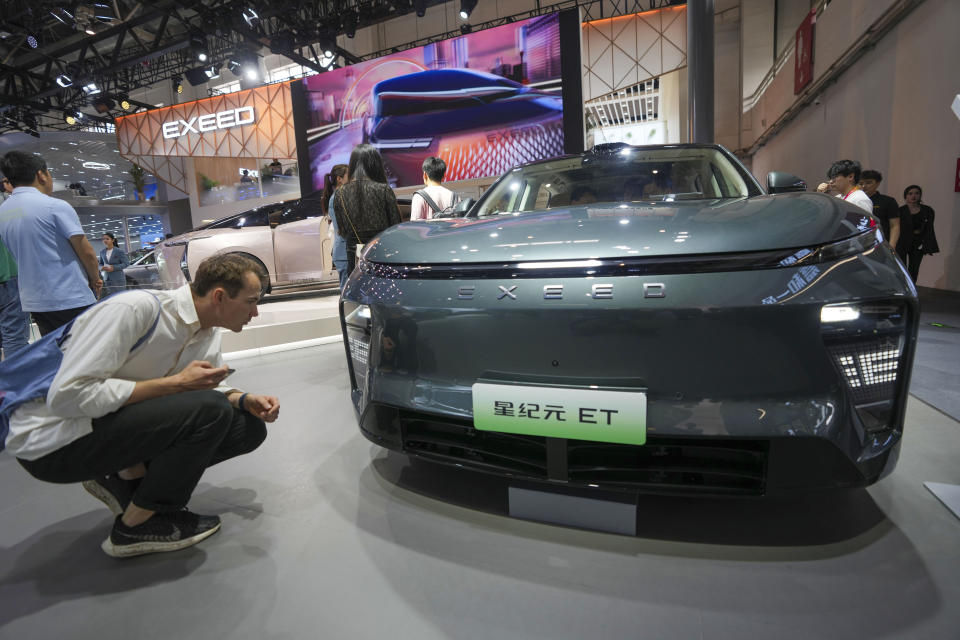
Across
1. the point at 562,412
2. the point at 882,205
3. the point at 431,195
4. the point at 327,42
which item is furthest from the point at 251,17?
the point at 562,412

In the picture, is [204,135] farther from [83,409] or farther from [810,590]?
[810,590]

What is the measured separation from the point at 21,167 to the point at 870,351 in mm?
3262

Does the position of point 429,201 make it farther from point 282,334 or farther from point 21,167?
point 21,167

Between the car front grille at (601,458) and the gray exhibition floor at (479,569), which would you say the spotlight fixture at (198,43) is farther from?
the car front grille at (601,458)

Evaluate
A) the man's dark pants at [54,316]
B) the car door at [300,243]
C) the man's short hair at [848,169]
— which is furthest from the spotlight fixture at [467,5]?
the man's dark pants at [54,316]

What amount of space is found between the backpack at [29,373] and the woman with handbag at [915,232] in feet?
20.6

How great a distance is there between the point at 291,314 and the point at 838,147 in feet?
29.8

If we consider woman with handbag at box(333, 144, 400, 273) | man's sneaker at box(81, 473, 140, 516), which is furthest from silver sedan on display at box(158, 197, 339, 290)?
man's sneaker at box(81, 473, 140, 516)

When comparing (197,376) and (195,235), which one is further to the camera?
(195,235)

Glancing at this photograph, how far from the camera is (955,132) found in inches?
195

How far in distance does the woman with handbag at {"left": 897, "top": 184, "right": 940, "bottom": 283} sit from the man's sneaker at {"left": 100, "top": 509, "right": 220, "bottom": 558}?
609cm

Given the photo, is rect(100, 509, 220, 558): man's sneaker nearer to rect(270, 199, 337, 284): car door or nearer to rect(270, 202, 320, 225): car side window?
rect(270, 199, 337, 284): car door

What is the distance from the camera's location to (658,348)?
1.04m

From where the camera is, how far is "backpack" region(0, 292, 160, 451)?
1.19 meters
